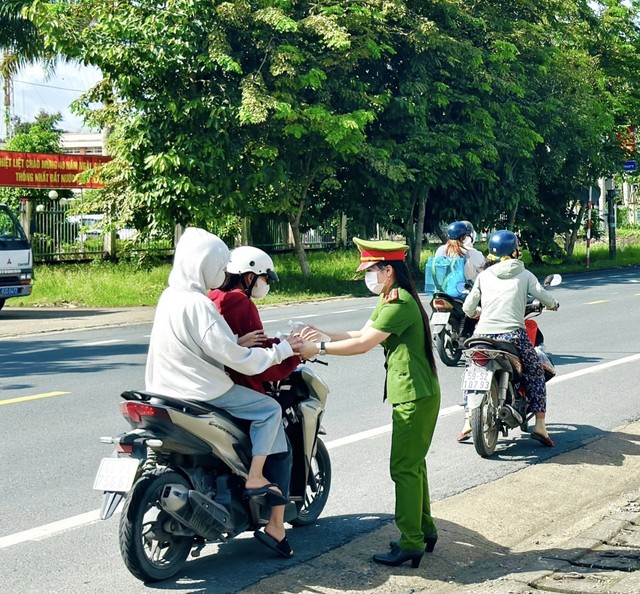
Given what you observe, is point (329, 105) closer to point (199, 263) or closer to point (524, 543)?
point (524, 543)

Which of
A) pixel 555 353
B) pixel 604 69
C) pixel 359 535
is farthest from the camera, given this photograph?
pixel 604 69

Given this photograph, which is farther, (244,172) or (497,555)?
(244,172)

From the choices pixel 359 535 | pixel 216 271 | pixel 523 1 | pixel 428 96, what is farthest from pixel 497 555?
pixel 523 1

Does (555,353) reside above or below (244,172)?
below

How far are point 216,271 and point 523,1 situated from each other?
28325 millimetres

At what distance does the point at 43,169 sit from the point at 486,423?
25.9 m

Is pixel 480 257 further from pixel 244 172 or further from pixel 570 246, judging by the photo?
pixel 570 246

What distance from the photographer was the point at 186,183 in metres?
24.9

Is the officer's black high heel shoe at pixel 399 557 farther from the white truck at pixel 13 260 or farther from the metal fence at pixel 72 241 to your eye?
the metal fence at pixel 72 241

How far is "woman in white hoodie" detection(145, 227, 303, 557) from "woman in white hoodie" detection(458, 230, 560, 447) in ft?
11.2

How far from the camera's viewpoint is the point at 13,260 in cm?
2222

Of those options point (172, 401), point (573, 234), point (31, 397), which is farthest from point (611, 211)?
point (172, 401)

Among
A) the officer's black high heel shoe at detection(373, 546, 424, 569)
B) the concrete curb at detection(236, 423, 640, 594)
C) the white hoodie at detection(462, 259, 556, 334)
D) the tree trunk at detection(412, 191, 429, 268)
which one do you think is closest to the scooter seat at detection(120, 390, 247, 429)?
the concrete curb at detection(236, 423, 640, 594)

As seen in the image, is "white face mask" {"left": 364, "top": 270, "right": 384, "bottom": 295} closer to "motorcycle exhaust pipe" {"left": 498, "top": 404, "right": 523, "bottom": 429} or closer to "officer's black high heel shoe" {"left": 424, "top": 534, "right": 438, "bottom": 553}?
"officer's black high heel shoe" {"left": 424, "top": 534, "right": 438, "bottom": 553}
